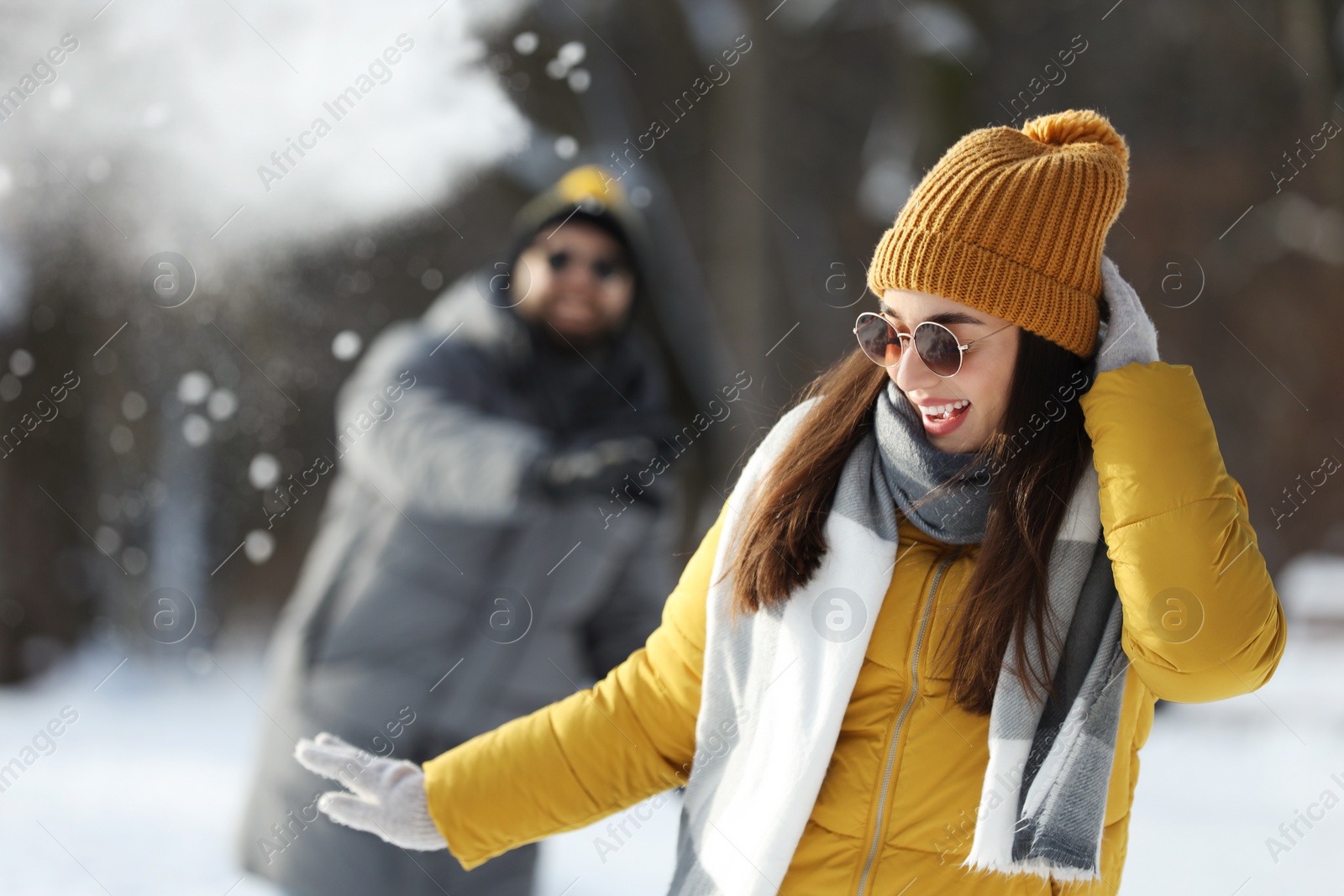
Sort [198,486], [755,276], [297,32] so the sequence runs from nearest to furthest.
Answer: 1. [297,32]
2. [198,486]
3. [755,276]

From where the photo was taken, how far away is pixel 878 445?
1285mm

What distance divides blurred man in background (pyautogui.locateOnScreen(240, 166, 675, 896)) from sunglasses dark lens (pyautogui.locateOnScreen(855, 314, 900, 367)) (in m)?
1.18

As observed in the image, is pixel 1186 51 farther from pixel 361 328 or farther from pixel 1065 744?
pixel 1065 744

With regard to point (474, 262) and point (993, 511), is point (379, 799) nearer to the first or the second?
point (993, 511)

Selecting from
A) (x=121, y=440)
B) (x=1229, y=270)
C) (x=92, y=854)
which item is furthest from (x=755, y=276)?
(x=92, y=854)

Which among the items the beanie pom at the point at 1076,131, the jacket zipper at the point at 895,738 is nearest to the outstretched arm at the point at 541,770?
the jacket zipper at the point at 895,738

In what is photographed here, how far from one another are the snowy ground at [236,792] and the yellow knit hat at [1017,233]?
80.8 inches

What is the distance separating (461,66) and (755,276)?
1985mm

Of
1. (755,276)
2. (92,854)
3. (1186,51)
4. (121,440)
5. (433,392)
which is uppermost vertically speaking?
(121,440)

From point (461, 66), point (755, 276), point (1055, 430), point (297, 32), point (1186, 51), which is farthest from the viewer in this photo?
point (1186, 51)

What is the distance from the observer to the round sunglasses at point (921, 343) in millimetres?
1178

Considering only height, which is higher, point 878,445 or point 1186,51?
point 878,445

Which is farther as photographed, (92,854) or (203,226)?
(203,226)

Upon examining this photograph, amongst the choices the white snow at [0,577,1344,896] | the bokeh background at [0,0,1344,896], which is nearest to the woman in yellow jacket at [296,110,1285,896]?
the white snow at [0,577,1344,896]
